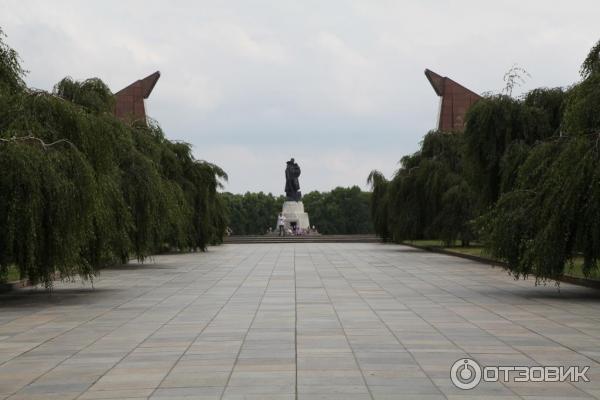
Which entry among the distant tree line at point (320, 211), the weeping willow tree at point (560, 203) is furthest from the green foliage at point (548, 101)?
the distant tree line at point (320, 211)

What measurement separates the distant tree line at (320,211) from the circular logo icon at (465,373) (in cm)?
9600

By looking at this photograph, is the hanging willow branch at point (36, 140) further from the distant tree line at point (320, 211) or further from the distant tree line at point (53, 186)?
the distant tree line at point (320, 211)

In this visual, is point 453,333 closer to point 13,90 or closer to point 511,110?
point 13,90

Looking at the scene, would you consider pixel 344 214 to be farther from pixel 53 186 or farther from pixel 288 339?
pixel 288 339

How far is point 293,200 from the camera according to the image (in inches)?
3120

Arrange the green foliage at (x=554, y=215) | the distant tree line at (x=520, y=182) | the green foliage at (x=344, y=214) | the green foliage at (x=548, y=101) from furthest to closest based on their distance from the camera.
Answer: the green foliage at (x=344, y=214) → the green foliage at (x=548, y=101) → the distant tree line at (x=520, y=182) → the green foliage at (x=554, y=215)

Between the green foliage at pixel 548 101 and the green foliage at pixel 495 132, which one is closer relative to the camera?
the green foliage at pixel 495 132

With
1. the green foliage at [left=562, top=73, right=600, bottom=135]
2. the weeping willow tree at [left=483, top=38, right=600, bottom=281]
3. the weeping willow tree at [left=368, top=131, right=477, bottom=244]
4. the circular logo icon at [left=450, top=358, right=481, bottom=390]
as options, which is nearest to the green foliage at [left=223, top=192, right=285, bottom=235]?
the weeping willow tree at [left=368, top=131, right=477, bottom=244]

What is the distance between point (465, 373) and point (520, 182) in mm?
10019

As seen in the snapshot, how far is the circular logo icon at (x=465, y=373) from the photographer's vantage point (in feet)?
24.0

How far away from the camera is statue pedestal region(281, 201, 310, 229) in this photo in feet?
253

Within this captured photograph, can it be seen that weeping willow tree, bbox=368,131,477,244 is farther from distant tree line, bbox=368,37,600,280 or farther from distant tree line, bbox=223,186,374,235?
distant tree line, bbox=223,186,374,235

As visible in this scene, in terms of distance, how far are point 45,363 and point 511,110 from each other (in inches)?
851
